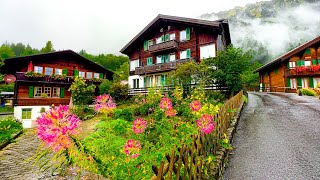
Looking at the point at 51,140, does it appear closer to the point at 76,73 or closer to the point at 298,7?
the point at 76,73

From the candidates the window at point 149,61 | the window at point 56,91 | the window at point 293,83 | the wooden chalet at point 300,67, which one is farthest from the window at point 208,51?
the window at point 56,91

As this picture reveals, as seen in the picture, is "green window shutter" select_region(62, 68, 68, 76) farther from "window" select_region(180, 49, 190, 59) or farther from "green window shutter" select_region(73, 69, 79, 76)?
"window" select_region(180, 49, 190, 59)

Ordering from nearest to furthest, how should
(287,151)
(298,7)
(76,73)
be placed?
(287,151) → (76,73) → (298,7)

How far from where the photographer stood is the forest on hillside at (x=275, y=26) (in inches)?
3455

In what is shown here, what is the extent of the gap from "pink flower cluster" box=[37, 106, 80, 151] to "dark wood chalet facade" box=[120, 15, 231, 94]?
67.1 ft

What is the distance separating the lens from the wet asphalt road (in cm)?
448

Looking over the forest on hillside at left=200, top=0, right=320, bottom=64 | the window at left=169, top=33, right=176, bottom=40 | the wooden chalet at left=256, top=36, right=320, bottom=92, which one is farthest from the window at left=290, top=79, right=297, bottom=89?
the forest on hillside at left=200, top=0, right=320, bottom=64

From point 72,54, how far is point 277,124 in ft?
92.6

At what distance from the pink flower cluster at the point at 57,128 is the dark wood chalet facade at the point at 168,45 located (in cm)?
2046

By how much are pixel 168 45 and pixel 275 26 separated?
103753 mm

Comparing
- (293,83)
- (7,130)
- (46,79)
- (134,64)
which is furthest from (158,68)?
(293,83)

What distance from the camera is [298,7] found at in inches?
4225

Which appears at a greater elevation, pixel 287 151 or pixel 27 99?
pixel 27 99

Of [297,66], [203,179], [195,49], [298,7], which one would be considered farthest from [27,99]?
[298,7]
